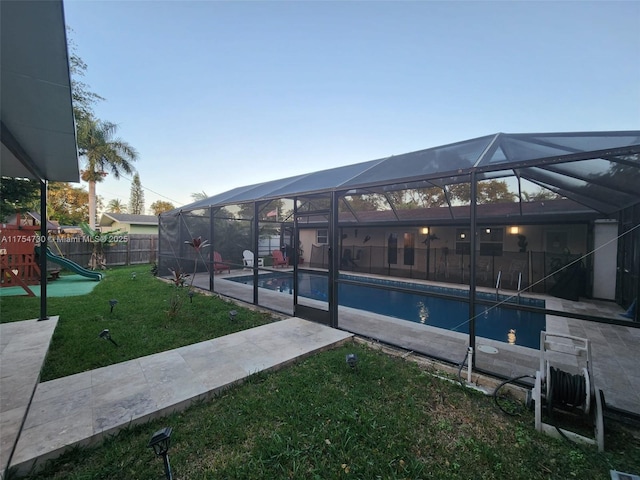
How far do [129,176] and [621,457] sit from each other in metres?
24.4

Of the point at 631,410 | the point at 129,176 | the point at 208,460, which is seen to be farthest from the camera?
the point at 129,176

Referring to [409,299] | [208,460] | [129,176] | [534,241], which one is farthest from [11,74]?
[129,176]

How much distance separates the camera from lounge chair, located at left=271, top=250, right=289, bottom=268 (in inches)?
471

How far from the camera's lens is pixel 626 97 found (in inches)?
269

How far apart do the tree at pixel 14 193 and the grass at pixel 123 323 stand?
3.73 m

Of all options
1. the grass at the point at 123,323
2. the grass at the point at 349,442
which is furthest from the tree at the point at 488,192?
the grass at the point at 123,323

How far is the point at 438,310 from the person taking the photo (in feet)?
24.6

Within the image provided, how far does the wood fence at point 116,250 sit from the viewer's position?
11.4 m

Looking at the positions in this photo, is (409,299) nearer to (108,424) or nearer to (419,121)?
(419,121)

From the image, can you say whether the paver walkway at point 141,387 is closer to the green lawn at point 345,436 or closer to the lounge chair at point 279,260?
the green lawn at point 345,436

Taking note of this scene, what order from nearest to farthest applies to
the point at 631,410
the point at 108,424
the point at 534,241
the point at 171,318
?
the point at 108,424 → the point at 631,410 → the point at 171,318 → the point at 534,241

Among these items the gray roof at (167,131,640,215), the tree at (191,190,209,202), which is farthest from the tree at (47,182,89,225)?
the gray roof at (167,131,640,215)

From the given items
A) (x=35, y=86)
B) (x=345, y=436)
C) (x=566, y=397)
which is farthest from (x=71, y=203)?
(x=566, y=397)

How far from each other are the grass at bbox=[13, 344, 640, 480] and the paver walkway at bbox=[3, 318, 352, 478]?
12 cm
